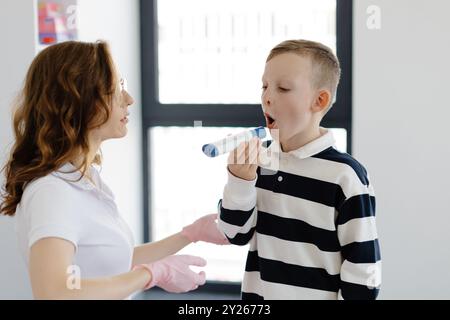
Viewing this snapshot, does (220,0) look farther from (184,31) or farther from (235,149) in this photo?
(235,149)

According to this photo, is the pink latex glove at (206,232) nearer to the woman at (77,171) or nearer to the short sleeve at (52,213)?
the woman at (77,171)

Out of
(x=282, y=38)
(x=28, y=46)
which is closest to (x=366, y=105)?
(x=282, y=38)

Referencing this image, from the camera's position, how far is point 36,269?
3.31 ft

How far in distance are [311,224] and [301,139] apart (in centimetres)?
17

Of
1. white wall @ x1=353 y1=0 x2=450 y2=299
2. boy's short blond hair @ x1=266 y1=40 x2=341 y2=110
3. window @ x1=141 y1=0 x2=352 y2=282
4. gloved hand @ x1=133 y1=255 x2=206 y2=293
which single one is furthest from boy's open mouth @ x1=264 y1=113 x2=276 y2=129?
window @ x1=141 y1=0 x2=352 y2=282

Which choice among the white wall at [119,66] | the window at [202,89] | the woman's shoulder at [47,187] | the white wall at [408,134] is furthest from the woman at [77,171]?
the window at [202,89]

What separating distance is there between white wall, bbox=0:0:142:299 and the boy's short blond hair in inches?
35.3

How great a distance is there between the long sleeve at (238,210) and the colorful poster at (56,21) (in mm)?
945

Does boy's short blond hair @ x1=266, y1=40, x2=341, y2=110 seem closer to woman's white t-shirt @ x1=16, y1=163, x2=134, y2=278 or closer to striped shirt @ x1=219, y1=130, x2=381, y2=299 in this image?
striped shirt @ x1=219, y1=130, x2=381, y2=299

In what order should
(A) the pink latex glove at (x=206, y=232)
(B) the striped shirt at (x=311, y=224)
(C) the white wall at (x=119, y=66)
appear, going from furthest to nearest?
(C) the white wall at (x=119, y=66)
(A) the pink latex glove at (x=206, y=232)
(B) the striped shirt at (x=311, y=224)

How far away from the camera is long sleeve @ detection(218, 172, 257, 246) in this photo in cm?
114

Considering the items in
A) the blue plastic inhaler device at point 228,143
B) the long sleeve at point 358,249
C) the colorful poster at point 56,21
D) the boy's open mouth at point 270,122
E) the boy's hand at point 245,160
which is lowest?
the long sleeve at point 358,249

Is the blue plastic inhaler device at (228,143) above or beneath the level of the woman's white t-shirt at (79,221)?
above

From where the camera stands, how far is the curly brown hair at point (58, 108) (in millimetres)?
1166
